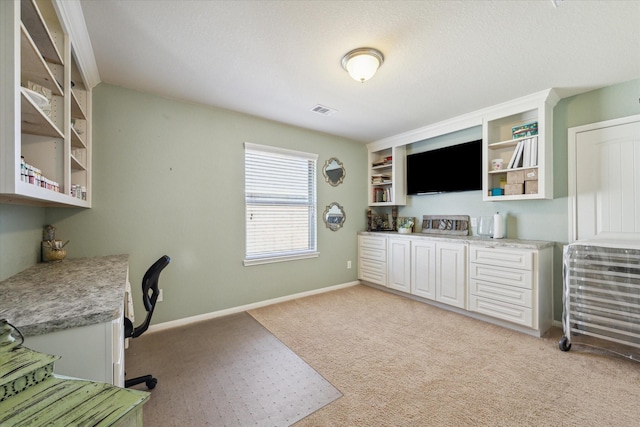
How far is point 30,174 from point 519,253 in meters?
3.61

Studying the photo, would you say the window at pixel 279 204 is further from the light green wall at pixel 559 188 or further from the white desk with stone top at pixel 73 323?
the light green wall at pixel 559 188

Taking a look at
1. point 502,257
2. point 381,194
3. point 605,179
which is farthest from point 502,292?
point 381,194

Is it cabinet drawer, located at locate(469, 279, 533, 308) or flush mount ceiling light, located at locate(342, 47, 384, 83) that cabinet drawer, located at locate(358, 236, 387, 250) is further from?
flush mount ceiling light, located at locate(342, 47, 384, 83)

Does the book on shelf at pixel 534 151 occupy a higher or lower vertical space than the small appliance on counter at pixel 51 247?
higher

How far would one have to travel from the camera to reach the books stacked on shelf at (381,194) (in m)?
4.23

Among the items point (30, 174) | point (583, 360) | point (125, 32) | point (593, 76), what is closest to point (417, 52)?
point (593, 76)

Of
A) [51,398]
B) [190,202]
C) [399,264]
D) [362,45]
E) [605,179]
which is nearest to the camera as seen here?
[51,398]

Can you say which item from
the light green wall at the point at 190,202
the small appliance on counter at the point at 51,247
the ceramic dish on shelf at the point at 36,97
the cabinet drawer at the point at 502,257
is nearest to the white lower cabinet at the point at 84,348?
the ceramic dish on shelf at the point at 36,97

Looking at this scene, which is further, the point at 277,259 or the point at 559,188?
the point at 277,259

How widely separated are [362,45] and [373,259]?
299 cm

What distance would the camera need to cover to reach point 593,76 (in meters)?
2.28

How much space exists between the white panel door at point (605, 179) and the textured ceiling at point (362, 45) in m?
0.36

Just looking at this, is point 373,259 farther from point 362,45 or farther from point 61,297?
point 61,297

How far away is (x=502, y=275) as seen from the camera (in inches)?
106
